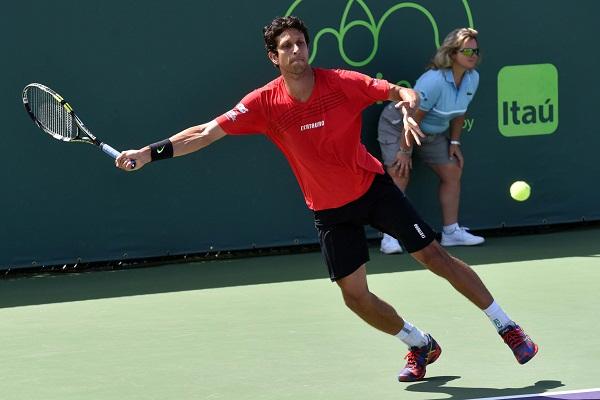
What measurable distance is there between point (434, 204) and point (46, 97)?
3.09m

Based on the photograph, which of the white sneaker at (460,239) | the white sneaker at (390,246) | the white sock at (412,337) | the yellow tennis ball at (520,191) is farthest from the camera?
the white sneaker at (460,239)

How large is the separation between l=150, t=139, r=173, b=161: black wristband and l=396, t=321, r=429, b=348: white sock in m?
1.26

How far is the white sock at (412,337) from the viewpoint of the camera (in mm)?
5246

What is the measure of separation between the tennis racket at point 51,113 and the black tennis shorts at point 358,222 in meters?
1.37

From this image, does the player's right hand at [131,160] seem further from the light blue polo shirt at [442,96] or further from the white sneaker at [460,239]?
the white sneaker at [460,239]

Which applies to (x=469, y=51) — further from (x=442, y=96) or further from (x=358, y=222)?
(x=358, y=222)

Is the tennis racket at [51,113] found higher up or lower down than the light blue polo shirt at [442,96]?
higher up

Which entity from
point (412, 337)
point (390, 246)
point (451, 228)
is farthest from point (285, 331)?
point (451, 228)

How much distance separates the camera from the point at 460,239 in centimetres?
816

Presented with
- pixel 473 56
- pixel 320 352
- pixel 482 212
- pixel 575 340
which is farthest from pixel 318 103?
pixel 482 212

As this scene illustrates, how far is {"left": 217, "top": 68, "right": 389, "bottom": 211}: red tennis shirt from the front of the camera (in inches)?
200

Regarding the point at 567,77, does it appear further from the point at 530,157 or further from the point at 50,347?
the point at 50,347

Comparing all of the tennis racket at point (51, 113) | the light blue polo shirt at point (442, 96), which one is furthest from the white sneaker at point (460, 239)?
the tennis racket at point (51, 113)

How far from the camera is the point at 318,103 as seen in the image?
5074mm
